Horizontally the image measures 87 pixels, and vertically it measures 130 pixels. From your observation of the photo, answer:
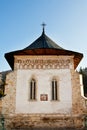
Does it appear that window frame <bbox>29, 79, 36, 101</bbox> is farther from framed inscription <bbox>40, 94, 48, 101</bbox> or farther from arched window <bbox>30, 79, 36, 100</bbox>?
framed inscription <bbox>40, 94, 48, 101</bbox>

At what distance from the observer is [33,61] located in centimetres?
2109

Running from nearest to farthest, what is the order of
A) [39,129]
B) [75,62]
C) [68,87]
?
[39,129], [68,87], [75,62]

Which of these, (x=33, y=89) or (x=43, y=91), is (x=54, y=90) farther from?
(x=33, y=89)

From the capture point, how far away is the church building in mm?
19344

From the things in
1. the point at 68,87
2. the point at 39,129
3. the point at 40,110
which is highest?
the point at 68,87

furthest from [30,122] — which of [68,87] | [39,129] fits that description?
[68,87]

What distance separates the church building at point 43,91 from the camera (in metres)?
19.3

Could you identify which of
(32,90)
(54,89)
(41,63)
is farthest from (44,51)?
(32,90)

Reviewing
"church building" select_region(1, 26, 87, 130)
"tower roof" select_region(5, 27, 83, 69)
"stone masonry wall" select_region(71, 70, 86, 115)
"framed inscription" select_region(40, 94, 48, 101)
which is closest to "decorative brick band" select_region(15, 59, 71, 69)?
"church building" select_region(1, 26, 87, 130)

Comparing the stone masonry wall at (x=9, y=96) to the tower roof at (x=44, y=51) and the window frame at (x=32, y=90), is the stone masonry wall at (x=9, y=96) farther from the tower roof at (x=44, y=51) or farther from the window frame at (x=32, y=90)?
the tower roof at (x=44, y=51)

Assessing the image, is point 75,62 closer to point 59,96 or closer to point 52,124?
point 59,96

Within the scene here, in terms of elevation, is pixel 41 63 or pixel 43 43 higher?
pixel 43 43

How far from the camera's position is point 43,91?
2023 cm

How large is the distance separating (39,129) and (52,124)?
1.02m
